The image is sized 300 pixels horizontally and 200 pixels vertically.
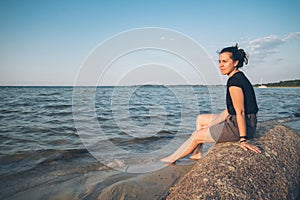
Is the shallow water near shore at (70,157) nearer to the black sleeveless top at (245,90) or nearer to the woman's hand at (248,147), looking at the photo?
the woman's hand at (248,147)

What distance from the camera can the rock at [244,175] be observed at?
2508mm

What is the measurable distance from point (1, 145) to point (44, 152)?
1394 millimetres

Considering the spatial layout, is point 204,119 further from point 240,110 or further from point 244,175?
point 244,175

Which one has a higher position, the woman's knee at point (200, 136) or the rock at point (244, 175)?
the woman's knee at point (200, 136)

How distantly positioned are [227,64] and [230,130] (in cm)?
108

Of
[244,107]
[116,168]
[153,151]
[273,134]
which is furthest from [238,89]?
[153,151]

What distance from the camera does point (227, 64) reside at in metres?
3.66

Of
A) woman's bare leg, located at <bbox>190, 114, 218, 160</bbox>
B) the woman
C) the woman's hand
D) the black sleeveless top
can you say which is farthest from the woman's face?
the woman's hand

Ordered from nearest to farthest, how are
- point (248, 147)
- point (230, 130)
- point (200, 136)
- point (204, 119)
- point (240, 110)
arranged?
point (248, 147) → point (240, 110) → point (230, 130) → point (200, 136) → point (204, 119)

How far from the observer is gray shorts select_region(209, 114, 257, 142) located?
3.52 metres

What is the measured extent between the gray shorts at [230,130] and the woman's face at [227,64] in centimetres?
77

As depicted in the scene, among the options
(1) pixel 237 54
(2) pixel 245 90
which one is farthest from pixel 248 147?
(1) pixel 237 54

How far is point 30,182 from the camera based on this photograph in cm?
385

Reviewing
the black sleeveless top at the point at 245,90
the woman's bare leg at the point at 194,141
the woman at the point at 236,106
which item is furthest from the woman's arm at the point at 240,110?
the woman's bare leg at the point at 194,141
